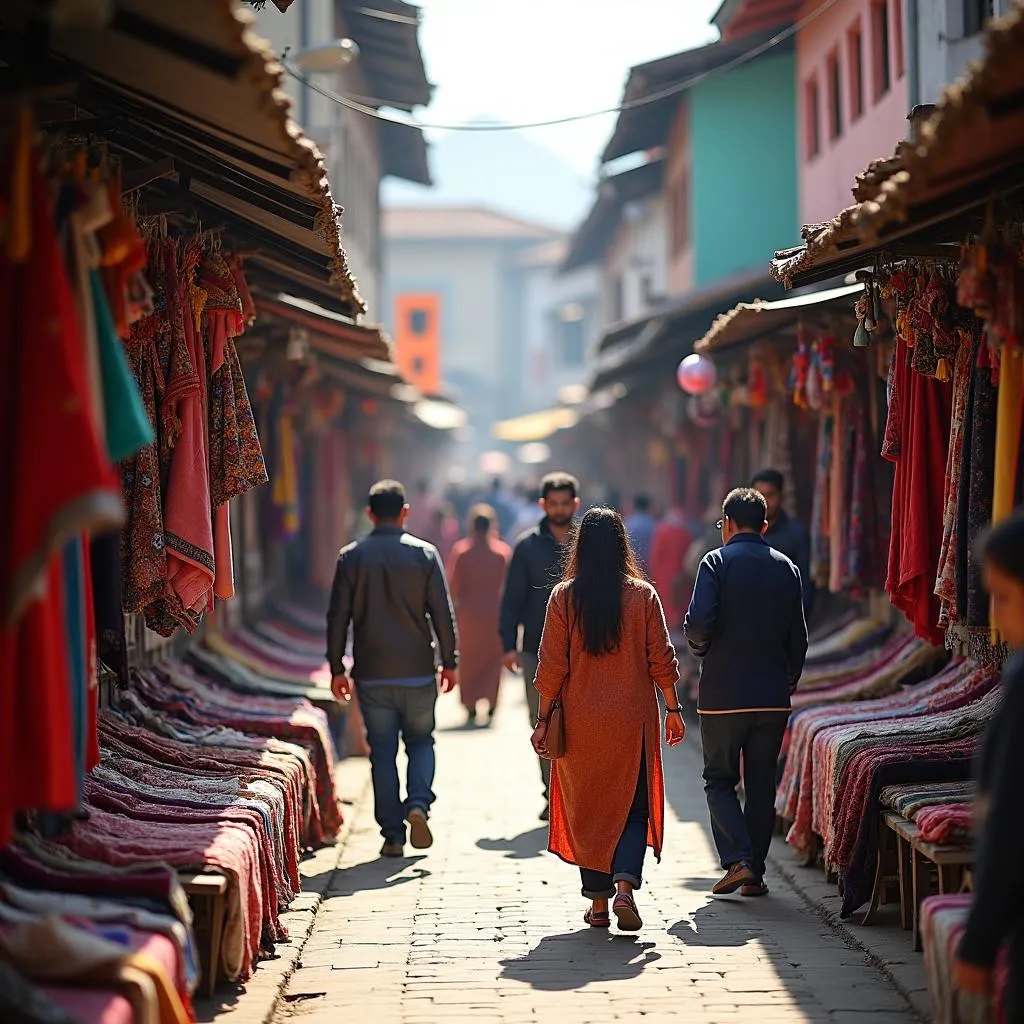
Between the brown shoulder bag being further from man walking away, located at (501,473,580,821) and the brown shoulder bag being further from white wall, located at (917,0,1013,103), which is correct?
white wall, located at (917,0,1013,103)

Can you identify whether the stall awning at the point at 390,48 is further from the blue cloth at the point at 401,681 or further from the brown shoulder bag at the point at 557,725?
the brown shoulder bag at the point at 557,725

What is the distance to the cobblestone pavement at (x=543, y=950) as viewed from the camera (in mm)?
6535

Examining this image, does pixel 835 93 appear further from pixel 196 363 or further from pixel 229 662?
pixel 196 363

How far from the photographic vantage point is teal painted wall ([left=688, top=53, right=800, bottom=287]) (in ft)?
70.8

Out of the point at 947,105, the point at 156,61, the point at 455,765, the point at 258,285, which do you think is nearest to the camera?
the point at 947,105

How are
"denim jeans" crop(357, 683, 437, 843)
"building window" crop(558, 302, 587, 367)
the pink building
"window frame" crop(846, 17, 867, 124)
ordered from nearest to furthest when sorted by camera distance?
"denim jeans" crop(357, 683, 437, 843) → the pink building → "window frame" crop(846, 17, 867, 124) → "building window" crop(558, 302, 587, 367)

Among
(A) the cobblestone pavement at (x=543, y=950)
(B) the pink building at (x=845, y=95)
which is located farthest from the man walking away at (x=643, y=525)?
(A) the cobblestone pavement at (x=543, y=950)

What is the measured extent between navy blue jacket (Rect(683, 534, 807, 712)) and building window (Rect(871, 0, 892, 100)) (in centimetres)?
730

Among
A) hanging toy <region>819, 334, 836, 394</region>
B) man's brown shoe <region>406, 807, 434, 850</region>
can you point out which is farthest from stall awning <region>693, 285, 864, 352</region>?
man's brown shoe <region>406, 807, 434, 850</region>

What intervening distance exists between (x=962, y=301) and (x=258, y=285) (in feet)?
16.0

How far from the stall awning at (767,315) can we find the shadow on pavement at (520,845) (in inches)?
129

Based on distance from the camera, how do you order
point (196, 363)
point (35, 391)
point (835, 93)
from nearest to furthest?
point (35, 391) < point (196, 363) < point (835, 93)

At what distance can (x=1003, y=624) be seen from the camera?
4797 millimetres

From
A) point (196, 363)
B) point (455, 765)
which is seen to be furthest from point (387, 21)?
point (196, 363)
